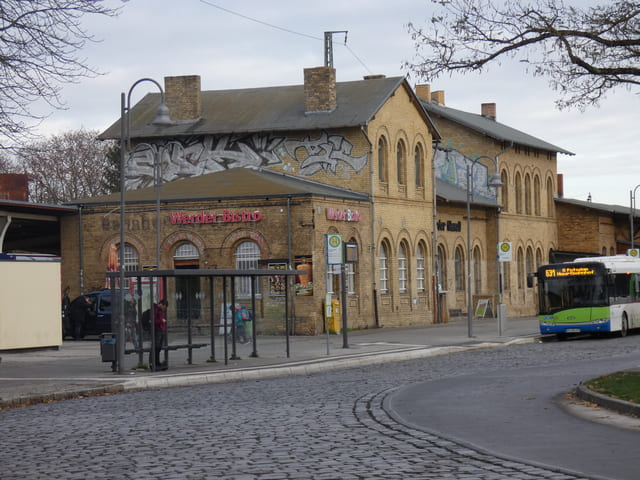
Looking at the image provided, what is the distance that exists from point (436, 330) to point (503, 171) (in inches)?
826

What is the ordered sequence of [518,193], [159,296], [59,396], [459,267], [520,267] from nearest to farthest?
[59,396] < [159,296] < [459,267] < [520,267] < [518,193]

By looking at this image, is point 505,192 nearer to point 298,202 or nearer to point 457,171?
point 457,171

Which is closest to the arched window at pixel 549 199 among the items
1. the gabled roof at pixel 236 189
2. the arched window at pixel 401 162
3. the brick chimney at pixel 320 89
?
the arched window at pixel 401 162

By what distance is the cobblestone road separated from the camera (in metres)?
10.5

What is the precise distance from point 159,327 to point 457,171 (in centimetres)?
3930

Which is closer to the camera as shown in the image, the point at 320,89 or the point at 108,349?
the point at 108,349

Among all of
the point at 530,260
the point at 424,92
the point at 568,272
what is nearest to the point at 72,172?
the point at 424,92

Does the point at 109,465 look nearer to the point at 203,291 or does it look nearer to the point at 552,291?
the point at 203,291

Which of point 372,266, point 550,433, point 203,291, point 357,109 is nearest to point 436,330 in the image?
point 372,266

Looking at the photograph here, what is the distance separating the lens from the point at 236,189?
143ft

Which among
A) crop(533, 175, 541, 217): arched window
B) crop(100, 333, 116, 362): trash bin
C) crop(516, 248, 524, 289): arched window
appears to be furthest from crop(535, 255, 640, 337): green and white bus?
crop(533, 175, 541, 217): arched window

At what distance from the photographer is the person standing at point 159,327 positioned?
25188mm

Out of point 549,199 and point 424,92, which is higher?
point 424,92

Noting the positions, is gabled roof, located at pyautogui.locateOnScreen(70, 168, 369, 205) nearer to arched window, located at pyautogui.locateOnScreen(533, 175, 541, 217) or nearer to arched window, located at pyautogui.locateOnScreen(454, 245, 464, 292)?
arched window, located at pyautogui.locateOnScreen(454, 245, 464, 292)
